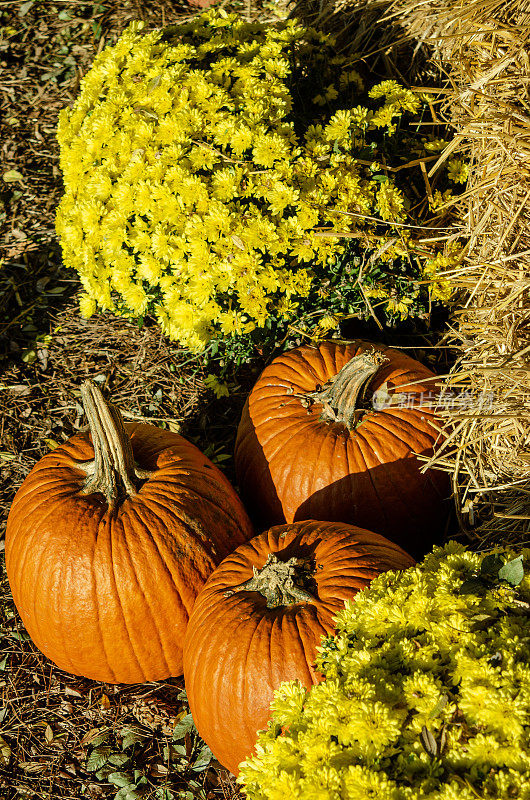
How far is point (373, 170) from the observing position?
321cm

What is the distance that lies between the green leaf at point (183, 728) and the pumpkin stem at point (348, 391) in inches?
50.7

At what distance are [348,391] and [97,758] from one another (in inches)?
66.6

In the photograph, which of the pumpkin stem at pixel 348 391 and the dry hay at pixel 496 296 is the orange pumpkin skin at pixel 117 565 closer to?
the pumpkin stem at pixel 348 391

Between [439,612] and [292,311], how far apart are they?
1.72m

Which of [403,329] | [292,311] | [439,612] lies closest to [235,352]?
[292,311]

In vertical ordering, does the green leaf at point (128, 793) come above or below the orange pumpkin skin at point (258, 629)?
below

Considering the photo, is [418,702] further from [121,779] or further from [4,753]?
[4,753]

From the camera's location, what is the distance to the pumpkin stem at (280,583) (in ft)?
7.30

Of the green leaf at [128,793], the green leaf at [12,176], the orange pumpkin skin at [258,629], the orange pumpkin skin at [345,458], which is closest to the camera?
the orange pumpkin skin at [258,629]

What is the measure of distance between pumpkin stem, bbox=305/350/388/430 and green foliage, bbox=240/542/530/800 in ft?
3.09

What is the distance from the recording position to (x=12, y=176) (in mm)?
5293

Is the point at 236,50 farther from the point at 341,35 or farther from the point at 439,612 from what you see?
the point at 439,612

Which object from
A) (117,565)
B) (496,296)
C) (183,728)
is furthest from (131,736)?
(496,296)

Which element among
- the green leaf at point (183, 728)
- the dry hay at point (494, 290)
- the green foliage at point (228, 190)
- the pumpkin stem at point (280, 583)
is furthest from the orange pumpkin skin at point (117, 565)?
the dry hay at point (494, 290)
